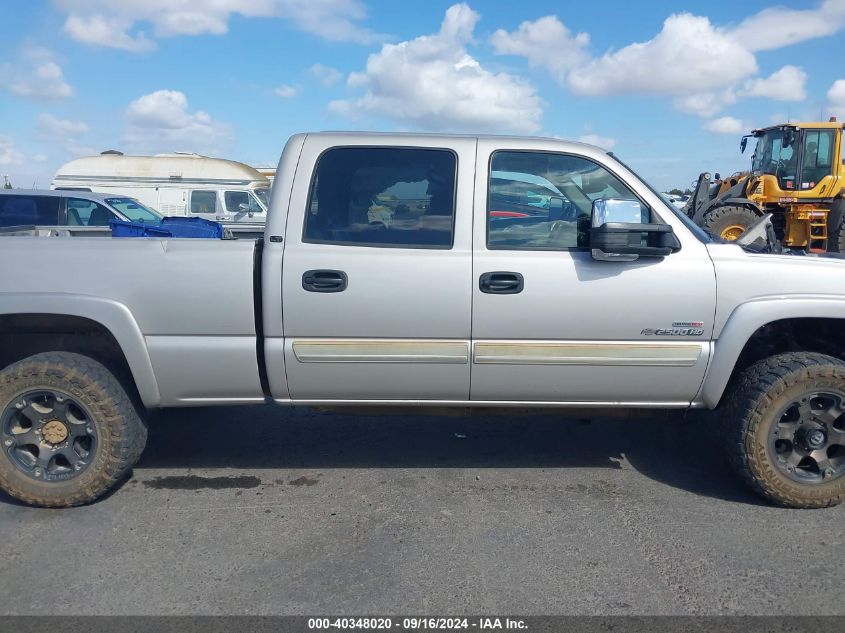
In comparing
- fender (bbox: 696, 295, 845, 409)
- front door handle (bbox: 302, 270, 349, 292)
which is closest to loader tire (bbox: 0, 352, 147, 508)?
front door handle (bbox: 302, 270, 349, 292)

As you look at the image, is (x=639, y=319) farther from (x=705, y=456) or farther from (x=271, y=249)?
(x=271, y=249)

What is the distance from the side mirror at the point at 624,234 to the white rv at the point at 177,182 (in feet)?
39.5

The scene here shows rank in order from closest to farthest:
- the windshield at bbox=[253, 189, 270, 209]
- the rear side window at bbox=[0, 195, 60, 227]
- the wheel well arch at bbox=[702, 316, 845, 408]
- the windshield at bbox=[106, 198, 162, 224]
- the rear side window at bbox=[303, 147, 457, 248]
→ the rear side window at bbox=[303, 147, 457, 248], the wheel well arch at bbox=[702, 316, 845, 408], the rear side window at bbox=[0, 195, 60, 227], the windshield at bbox=[106, 198, 162, 224], the windshield at bbox=[253, 189, 270, 209]

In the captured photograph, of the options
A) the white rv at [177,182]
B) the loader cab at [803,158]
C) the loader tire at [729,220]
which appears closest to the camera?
the loader tire at [729,220]

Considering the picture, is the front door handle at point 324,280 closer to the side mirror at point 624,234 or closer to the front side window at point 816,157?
the side mirror at point 624,234

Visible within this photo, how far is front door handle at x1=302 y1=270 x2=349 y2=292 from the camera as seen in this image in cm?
362

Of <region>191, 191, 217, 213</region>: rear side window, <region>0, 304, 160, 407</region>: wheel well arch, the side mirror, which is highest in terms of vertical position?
<region>191, 191, 217, 213</region>: rear side window

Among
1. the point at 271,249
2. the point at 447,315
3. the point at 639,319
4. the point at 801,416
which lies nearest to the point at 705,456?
the point at 801,416

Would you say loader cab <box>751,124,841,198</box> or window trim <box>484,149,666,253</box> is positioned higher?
loader cab <box>751,124,841,198</box>

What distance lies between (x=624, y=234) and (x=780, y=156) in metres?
12.8

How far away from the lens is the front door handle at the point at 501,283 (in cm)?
362

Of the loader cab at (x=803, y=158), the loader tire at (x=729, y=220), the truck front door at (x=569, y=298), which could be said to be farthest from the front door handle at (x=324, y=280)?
the loader cab at (x=803, y=158)

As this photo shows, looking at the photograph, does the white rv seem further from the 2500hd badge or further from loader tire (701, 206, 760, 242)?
the 2500hd badge

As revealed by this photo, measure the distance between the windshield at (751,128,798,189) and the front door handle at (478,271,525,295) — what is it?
12578 mm
